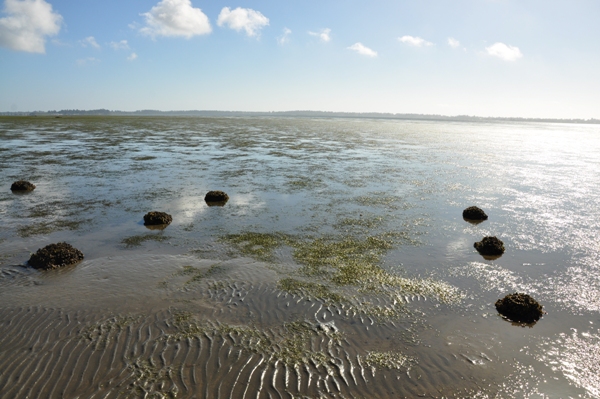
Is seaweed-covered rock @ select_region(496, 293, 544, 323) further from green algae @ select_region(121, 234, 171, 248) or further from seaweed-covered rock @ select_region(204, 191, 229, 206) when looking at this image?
seaweed-covered rock @ select_region(204, 191, 229, 206)

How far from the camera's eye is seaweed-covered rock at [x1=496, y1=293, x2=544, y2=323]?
810 cm

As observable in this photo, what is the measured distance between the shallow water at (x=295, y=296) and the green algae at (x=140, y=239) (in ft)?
0.31

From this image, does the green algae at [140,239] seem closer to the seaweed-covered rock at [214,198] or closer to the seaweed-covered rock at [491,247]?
the seaweed-covered rock at [214,198]

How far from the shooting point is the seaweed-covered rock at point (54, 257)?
395 inches

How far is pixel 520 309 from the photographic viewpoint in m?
8.13

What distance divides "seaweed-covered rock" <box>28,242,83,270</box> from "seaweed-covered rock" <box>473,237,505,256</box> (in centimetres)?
1224

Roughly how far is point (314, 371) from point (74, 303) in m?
5.64

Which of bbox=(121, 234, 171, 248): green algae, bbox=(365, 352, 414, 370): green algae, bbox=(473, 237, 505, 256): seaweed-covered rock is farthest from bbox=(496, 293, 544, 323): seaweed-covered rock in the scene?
bbox=(121, 234, 171, 248): green algae

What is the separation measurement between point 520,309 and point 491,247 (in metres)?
3.94

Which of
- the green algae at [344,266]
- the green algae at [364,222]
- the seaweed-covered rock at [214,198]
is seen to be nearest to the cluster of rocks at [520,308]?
the green algae at [344,266]

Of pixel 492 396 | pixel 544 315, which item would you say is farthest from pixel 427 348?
pixel 544 315

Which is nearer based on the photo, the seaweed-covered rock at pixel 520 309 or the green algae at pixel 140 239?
the seaweed-covered rock at pixel 520 309

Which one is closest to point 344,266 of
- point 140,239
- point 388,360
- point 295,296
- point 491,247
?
point 295,296

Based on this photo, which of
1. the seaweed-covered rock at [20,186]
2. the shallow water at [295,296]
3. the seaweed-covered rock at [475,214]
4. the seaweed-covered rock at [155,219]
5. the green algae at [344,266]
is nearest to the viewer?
the shallow water at [295,296]
